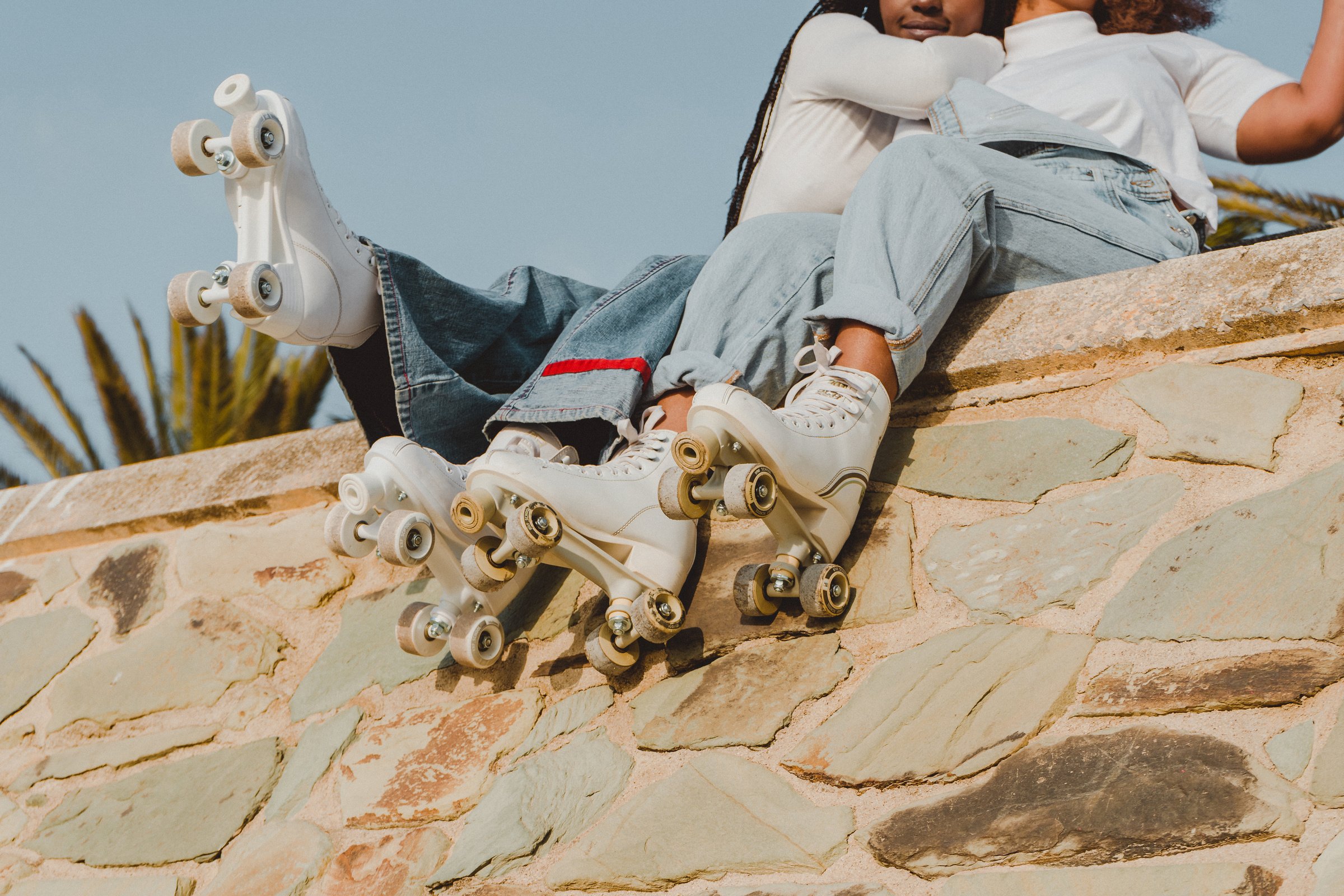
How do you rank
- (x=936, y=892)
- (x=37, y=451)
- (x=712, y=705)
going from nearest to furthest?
(x=936, y=892) < (x=712, y=705) < (x=37, y=451)

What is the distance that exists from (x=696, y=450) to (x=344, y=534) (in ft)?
1.79

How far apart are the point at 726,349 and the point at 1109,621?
0.71 m

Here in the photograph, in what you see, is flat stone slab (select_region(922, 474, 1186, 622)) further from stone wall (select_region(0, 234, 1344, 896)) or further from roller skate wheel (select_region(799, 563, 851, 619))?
roller skate wheel (select_region(799, 563, 851, 619))

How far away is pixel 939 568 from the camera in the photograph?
5.11 ft

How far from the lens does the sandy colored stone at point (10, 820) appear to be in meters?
1.94

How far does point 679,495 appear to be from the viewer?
1.38m

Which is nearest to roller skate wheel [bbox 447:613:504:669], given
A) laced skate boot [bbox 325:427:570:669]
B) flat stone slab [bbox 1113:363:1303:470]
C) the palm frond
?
laced skate boot [bbox 325:427:570:669]

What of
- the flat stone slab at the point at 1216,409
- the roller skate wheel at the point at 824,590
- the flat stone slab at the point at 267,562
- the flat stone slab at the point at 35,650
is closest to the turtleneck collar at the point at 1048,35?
the flat stone slab at the point at 1216,409

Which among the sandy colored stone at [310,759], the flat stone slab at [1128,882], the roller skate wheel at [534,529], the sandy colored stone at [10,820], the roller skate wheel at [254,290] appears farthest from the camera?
the sandy colored stone at [10,820]

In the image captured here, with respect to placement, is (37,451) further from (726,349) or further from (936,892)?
(936,892)

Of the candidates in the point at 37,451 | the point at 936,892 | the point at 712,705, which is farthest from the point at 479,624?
the point at 37,451

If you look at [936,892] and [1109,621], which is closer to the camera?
[936,892]

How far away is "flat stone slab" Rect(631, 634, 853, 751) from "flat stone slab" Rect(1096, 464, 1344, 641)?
13.9 inches

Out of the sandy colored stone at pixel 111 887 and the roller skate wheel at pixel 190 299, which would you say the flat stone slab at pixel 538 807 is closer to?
the sandy colored stone at pixel 111 887
